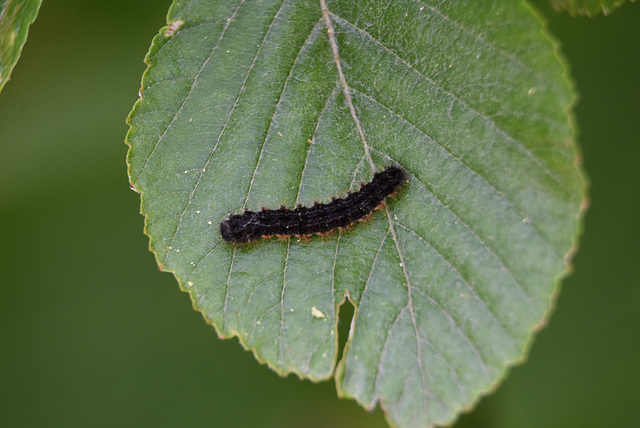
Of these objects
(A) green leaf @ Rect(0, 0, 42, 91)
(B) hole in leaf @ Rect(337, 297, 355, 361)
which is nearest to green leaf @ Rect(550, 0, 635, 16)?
(B) hole in leaf @ Rect(337, 297, 355, 361)

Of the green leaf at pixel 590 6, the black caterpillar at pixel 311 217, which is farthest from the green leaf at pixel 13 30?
the green leaf at pixel 590 6

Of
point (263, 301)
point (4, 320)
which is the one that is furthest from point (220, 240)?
point (4, 320)

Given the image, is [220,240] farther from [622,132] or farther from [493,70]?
[622,132]

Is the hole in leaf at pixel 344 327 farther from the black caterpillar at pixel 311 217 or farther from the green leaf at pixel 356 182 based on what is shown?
the black caterpillar at pixel 311 217

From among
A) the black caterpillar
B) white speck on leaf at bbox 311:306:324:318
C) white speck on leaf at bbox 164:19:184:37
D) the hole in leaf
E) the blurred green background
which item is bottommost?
the blurred green background

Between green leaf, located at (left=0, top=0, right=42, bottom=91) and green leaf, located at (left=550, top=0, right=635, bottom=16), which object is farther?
green leaf, located at (left=550, top=0, right=635, bottom=16)

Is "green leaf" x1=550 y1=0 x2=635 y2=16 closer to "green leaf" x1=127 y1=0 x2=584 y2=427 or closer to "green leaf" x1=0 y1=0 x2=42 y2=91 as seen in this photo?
"green leaf" x1=127 y1=0 x2=584 y2=427

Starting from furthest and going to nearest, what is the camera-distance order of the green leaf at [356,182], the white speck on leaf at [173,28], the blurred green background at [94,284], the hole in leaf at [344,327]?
the blurred green background at [94,284]
the hole in leaf at [344,327]
the white speck on leaf at [173,28]
the green leaf at [356,182]
